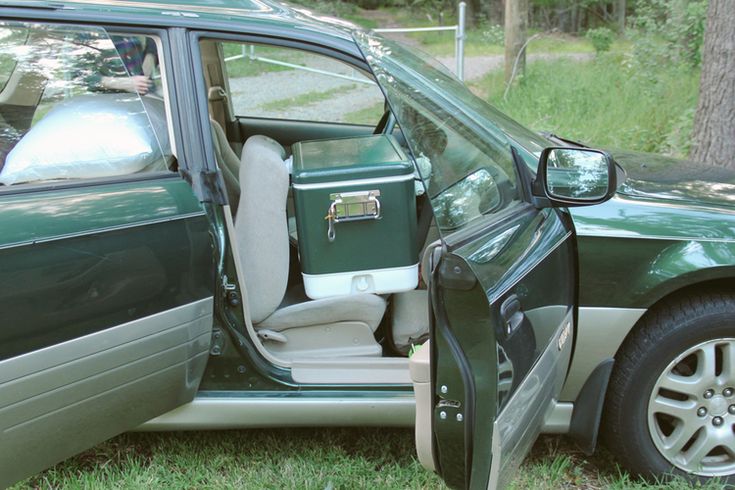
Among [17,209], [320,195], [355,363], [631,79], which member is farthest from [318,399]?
[631,79]

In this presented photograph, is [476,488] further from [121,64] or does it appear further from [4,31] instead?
[4,31]

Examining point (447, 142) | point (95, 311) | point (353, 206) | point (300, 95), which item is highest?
point (447, 142)

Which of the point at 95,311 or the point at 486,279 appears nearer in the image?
the point at 486,279

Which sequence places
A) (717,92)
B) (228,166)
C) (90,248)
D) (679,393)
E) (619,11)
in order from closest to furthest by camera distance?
(90,248), (679,393), (228,166), (717,92), (619,11)

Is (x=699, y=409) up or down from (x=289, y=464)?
up

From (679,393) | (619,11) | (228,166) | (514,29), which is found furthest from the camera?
(619,11)

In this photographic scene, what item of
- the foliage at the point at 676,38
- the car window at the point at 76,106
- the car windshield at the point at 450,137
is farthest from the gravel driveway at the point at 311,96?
the car window at the point at 76,106

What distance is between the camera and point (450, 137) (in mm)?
2248

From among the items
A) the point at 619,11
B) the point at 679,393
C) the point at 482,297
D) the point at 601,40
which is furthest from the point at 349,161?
the point at 619,11

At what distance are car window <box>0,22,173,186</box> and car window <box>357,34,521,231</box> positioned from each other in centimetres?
77

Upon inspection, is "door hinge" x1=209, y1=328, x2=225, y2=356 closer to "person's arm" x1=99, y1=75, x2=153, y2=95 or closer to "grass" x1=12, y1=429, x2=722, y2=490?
"grass" x1=12, y1=429, x2=722, y2=490

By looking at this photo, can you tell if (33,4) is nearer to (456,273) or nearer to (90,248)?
(90,248)

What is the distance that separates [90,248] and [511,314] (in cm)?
118

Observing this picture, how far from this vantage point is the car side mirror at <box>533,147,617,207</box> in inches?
81.6
